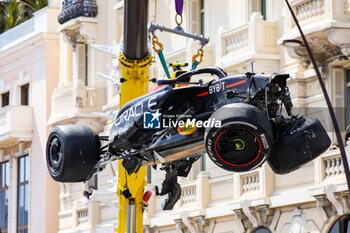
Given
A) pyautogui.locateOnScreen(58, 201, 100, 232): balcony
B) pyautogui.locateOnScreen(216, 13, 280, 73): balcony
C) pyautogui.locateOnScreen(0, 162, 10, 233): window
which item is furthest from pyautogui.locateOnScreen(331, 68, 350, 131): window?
pyautogui.locateOnScreen(0, 162, 10, 233): window

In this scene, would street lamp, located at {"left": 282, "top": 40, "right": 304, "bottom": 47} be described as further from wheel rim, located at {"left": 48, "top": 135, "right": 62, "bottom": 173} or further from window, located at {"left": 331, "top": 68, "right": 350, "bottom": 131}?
wheel rim, located at {"left": 48, "top": 135, "right": 62, "bottom": 173}

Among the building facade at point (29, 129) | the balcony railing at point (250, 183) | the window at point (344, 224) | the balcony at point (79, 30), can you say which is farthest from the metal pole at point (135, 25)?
the building facade at point (29, 129)

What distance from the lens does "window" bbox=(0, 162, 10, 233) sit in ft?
154

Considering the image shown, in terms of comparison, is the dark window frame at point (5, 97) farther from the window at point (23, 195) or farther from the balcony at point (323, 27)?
the balcony at point (323, 27)

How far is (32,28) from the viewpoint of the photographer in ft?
Result: 152

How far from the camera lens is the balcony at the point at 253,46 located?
97.2ft

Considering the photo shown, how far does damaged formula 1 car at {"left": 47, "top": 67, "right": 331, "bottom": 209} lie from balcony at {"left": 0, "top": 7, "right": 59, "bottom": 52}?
109 ft

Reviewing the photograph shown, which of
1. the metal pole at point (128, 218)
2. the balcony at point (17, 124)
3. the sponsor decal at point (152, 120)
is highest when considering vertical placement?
the balcony at point (17, 124)

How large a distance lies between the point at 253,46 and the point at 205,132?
64.7ft

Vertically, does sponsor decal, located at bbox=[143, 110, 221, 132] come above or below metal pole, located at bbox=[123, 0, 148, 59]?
below

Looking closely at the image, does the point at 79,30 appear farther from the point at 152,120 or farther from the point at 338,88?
the point at 152,120

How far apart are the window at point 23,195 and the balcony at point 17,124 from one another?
44.7 inches

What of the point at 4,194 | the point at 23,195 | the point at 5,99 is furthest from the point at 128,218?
the point at 5,99

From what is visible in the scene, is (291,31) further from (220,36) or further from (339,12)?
(220,36)
